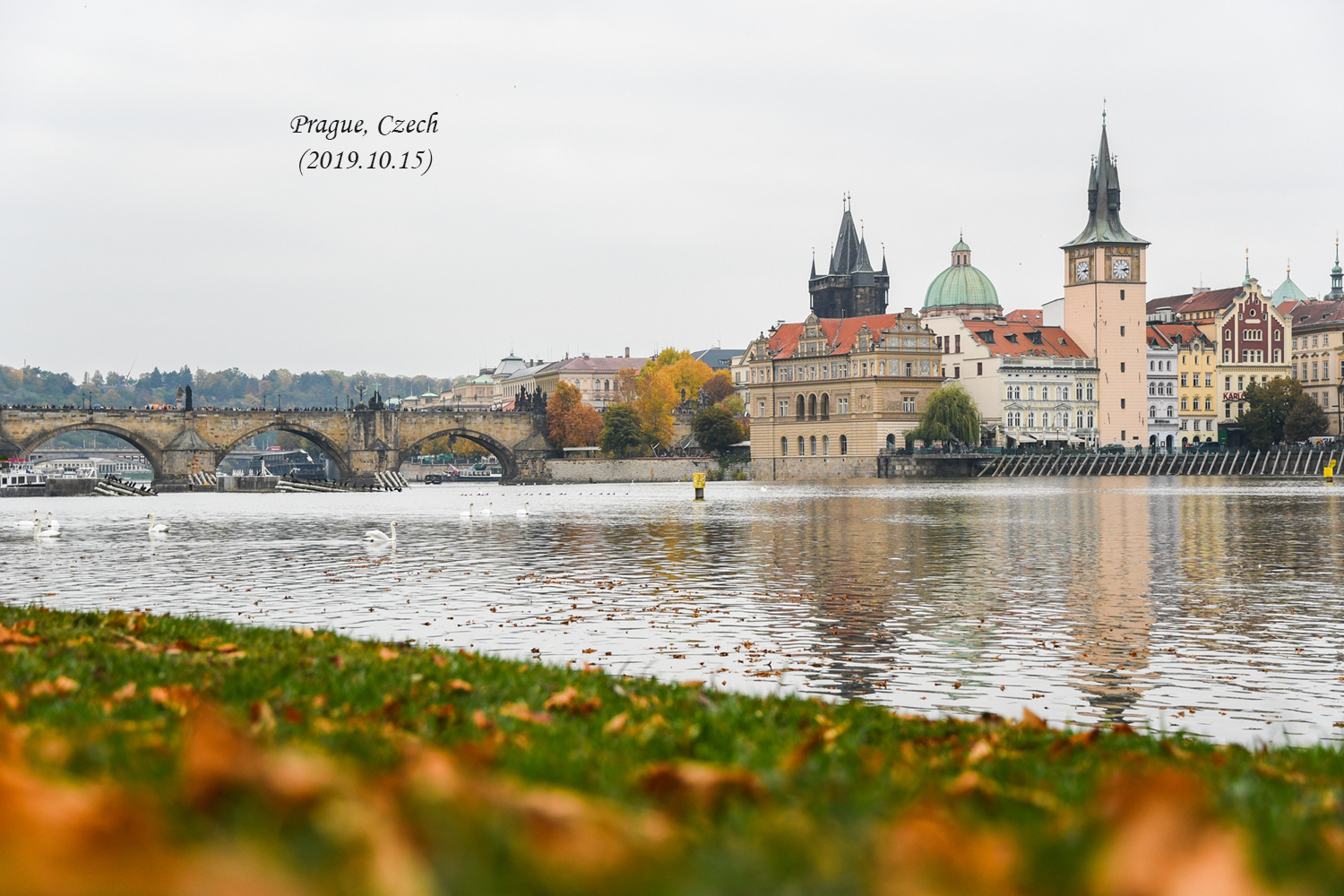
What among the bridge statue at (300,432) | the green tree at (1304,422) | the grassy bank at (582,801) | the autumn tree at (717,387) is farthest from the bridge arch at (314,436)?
the grassy bank at (582,801)

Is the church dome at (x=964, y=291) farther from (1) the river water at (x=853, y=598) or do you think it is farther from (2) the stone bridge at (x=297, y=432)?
(1) the river water at (x=853, y=598)

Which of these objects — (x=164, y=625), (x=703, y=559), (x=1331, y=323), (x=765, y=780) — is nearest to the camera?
(x=765, y=780)

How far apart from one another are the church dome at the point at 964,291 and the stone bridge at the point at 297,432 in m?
42.9

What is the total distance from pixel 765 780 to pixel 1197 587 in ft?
64.8

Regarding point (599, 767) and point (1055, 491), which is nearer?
point (599, 767)

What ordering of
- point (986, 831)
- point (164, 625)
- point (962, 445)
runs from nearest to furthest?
point (986, 831), point (164, 625), point (962, 445)

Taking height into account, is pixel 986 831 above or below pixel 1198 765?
above

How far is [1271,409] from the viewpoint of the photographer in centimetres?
11694

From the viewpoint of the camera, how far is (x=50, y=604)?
64.5 ft

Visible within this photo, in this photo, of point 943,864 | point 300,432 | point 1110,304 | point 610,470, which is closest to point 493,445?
point 610,470

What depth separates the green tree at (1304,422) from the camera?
115875 millimetres

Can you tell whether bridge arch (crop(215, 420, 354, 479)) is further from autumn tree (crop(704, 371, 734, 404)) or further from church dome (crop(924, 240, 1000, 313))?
church dome (crop(924, 240, 1000, 313))

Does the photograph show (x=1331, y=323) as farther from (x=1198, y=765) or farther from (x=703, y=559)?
(x=1198, y=765)

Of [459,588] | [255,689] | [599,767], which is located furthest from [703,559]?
[599,767]
